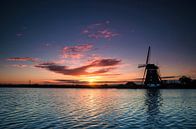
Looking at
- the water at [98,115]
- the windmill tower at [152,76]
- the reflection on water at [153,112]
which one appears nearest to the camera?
the water at [98,115]

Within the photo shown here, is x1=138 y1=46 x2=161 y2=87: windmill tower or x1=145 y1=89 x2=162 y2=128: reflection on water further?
x1=138 y1=46 x2=161 y2=87: windmill tower

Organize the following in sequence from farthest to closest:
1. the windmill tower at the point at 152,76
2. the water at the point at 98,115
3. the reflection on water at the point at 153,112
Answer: the windmill tower at the point at 152,76 < the reflection on water at the point at 153,112 < the water at the point at 98,115

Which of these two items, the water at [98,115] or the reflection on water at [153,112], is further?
the reflection on water at [153,112]

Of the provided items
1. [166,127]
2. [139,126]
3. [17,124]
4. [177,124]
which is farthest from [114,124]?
[17,124]

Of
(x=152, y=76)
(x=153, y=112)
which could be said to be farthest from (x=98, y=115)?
(x=152, y=76)

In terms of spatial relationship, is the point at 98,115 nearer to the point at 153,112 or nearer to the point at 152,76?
the point at 153,112

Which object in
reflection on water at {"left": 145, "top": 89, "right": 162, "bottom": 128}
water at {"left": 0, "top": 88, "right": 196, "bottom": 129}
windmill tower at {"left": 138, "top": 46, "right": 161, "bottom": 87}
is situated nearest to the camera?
water at {"left": 0, "top": 88, "right": 196, "bottom": 129}

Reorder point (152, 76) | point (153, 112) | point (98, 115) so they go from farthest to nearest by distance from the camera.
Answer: point (152, 76) < point (153, 112) < point (98, 115)

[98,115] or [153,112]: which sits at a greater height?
[98,115]

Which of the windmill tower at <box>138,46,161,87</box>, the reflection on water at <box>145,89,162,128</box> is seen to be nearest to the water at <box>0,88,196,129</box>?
the reflection on water at <box>145,89,162,128</box>

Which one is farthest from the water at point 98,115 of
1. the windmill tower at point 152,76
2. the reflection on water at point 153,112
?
the windmill tower at point 152,76

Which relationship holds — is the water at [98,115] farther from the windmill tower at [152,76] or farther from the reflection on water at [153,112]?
the windmill tower at [152,76]

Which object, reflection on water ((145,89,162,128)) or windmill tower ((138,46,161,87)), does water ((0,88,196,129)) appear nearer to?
reflection on water ((145,89,162,128))

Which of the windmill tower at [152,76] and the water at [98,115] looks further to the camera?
the windmill tower at [152,76]
